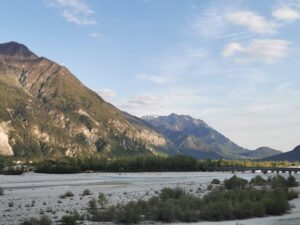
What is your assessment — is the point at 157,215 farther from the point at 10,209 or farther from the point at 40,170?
the point at 40,170

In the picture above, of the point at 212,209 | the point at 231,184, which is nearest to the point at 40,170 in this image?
the point at 231,184

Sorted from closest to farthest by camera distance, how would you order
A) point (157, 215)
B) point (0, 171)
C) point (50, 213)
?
point (157, 215), point (50, 213), point (0, 171)

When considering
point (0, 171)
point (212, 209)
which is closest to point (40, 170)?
point (0, 171)

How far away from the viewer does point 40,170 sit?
19950cm

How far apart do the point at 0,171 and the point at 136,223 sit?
171 meters

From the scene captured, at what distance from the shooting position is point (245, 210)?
36125 mm

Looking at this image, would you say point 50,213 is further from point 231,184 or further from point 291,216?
point 231,184

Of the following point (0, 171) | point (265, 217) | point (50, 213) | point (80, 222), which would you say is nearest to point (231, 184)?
point (265, 217)

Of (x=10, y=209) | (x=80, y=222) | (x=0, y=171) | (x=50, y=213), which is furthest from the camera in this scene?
(x=0, y=171)

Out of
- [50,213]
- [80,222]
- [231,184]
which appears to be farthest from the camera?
[231,184]

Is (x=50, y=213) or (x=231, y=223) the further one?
(x=50, y=213)

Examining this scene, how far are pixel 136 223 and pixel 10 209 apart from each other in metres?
16.3

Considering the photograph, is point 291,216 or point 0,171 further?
point 0,171

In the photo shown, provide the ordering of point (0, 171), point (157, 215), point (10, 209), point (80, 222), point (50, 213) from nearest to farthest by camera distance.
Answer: point (80, 222)
point (157, 215)
point (50, 213)
point (10, 209)
point (0, 171)
